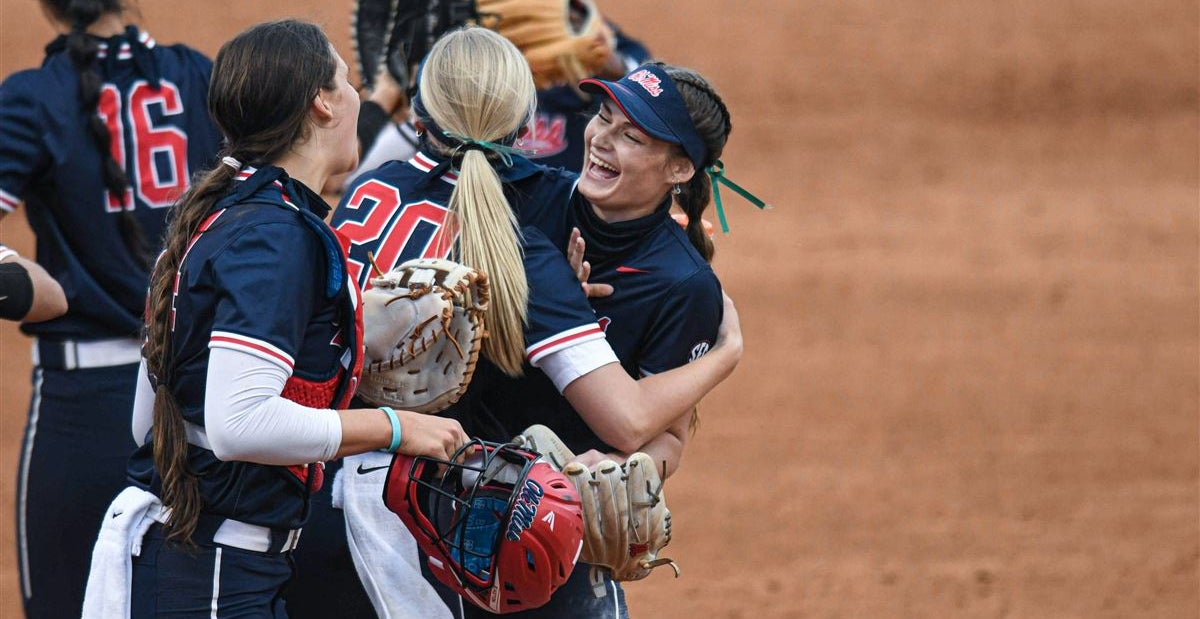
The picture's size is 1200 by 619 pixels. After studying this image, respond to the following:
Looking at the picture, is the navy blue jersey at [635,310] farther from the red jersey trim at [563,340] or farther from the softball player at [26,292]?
the softball player at [26,292]

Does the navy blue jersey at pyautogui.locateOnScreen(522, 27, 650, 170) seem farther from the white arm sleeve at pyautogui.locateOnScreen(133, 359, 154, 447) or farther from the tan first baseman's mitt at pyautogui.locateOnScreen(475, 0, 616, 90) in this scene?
the white arm sleeve at pyautogui.locateOnScreen(133, 359, 154, 447)

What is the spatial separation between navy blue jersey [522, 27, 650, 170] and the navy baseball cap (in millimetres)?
2586

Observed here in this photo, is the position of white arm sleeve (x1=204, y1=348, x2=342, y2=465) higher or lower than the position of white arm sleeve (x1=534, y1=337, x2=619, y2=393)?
higher

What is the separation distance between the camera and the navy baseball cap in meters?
3.12

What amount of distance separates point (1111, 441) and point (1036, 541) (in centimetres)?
171

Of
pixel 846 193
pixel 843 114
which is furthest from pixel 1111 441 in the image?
pixel 843 114

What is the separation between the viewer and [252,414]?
7.63ft

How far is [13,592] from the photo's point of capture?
5793mm

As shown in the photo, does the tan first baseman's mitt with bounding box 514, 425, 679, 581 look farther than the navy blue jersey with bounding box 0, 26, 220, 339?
No

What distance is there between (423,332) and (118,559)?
26.3 inches

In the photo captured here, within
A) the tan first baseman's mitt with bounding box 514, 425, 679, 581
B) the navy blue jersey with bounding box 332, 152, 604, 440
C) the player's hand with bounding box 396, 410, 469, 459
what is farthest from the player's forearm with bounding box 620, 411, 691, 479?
the player's hand with bounding box 396, 410, 469, 459

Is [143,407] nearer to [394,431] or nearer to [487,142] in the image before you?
[394,431]

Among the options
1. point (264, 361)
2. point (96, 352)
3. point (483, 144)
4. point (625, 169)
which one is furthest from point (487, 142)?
point (96, 352)

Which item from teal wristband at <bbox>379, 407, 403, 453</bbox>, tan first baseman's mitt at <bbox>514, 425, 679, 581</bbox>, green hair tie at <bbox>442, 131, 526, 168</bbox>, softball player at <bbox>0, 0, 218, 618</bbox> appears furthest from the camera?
softball player at <bbox>0, 0, 218, 618</bbox>
